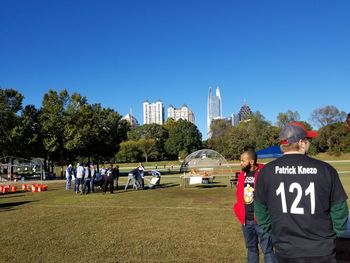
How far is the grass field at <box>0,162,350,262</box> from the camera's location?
25.9 ft

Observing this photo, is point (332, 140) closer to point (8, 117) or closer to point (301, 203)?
point (8, 117)

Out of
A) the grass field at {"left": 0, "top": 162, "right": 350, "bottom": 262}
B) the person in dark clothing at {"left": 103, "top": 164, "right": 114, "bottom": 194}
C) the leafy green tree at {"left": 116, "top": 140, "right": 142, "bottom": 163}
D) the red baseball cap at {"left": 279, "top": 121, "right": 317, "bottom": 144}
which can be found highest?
the leafy green tree at {"left": 116, "top": 140, "right": 142, "bottom": 163}

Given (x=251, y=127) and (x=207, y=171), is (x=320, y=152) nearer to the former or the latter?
(x=251, y=127)

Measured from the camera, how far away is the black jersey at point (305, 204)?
2994 millimetres

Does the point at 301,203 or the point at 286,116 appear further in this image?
the point at 286,116

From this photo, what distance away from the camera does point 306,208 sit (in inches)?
119

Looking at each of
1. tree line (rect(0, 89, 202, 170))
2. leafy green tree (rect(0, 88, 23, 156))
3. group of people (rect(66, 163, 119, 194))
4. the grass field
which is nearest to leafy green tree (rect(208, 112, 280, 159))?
tree line (rect(0, 89, 202, 170))

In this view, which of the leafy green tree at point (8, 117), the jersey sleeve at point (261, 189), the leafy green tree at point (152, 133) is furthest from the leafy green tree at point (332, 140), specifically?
the jersey sleeve at point (261, 189)

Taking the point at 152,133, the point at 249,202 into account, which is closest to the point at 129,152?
the point at 152,133

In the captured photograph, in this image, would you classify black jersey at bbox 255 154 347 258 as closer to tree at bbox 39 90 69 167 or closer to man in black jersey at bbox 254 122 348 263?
man in black jersey at bbox 254 122 348 263

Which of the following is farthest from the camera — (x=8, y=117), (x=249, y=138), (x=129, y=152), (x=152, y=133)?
(x=152, y=133)

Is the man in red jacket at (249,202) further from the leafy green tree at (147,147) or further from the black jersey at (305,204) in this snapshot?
the leafy green tree at (147,147)

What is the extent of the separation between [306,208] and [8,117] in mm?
47153

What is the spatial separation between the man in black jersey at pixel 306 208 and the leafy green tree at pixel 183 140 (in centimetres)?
10279
